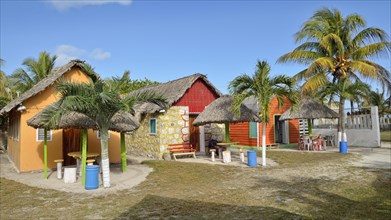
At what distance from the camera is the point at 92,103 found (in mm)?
8766

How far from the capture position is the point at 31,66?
23.3 metres

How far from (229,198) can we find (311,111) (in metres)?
12.2

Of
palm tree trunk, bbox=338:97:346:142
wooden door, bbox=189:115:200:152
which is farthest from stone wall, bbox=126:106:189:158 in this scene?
palm tree trunk, bbox=338:97:346:142

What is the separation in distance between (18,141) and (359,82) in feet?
61.0

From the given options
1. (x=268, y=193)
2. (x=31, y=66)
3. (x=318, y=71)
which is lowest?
(x=268, y=193)

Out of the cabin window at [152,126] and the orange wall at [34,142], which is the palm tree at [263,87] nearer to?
the cabin window at [152,126]

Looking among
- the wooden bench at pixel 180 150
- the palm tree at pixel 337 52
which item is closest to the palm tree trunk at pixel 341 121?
the palm tree at pixel 337 52

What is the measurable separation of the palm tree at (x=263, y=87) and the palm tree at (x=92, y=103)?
16.1 feet

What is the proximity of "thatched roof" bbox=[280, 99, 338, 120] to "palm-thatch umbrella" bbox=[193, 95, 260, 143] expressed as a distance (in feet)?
15.4

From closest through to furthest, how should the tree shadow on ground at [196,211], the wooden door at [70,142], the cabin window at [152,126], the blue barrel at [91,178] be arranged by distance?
the tree shadow on ground at [196,211]
the blue barrel at [91,178]
the wooden door at [70,142]
the cabin window at [152,126]

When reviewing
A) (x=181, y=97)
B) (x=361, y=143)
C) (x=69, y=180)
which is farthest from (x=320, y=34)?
(x=69, y=180)

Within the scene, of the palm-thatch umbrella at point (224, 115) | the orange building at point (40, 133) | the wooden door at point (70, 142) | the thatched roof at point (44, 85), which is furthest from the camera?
the palm-thatch umbrella at point (224, 115)

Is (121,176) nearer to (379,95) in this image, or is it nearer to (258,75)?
(258,75)

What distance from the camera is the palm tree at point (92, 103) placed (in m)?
8.52
